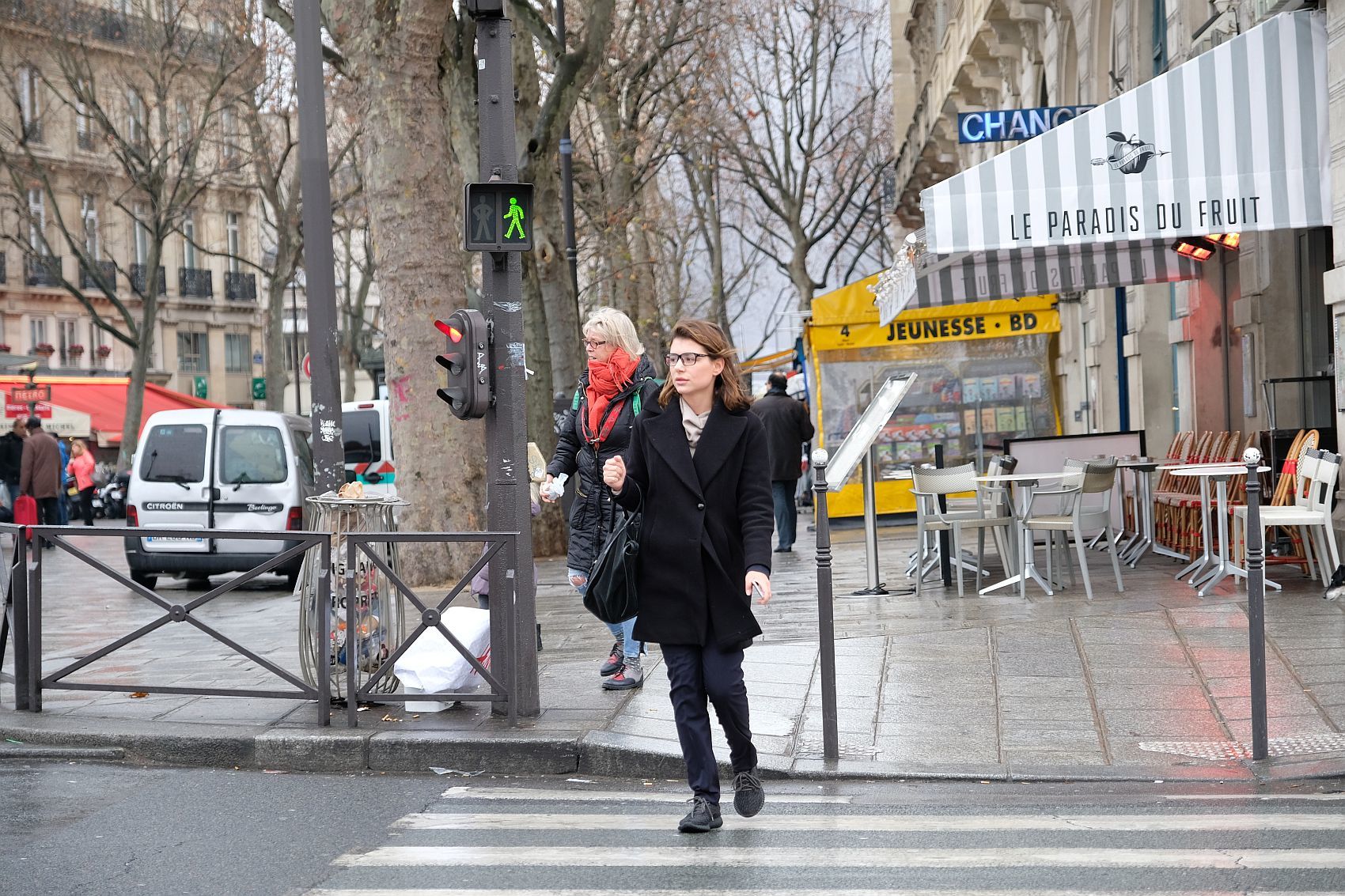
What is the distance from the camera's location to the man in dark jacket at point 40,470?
2242 cm

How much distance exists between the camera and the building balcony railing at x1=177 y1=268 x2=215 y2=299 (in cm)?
5647

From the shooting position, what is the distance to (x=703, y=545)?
5.46 meters

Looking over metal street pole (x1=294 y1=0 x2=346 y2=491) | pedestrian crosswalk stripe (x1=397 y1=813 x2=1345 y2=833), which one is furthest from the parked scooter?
pedestrian crosswalk stripe (x1=397 y1=813 x2=1345 y2=833)

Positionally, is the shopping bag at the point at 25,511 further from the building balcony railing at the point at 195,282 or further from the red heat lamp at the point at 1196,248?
the building balcony railing at the point at 195,282

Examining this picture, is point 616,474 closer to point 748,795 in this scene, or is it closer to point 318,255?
point 748,795

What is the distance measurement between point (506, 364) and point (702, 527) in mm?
2215

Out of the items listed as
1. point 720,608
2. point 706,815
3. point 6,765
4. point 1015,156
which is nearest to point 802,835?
point 706,815

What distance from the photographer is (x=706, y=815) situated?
17.9ft

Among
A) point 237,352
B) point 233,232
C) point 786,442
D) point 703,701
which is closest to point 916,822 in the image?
point 703,701

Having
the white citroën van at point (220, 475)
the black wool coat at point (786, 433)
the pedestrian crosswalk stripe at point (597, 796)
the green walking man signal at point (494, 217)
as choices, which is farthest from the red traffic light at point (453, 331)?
the black wool coat at point (786, 433)

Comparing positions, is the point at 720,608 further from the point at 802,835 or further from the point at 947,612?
the point at 947,612

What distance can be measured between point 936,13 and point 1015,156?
24.7 m

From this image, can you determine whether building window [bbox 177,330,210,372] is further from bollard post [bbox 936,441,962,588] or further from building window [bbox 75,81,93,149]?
bollard post [bbox 936,441,962,588]

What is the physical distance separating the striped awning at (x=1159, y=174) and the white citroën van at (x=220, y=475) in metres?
8.30
